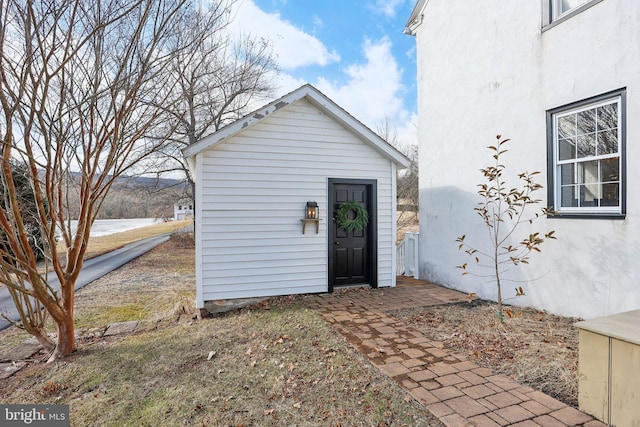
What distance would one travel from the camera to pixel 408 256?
8.41 m

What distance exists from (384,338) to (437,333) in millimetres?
735

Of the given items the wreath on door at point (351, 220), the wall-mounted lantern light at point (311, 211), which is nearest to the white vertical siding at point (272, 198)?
the wall-mounted lantern light at point (311, 211)

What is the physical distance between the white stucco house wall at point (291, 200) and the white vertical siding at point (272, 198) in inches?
0.7

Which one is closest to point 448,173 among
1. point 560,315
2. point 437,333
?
point 560,315

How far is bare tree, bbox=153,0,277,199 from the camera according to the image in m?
4.23

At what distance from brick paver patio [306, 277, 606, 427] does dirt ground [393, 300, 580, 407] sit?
0.16 m

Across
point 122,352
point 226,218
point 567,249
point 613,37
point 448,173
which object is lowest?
point 122,352

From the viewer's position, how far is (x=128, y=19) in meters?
3.90

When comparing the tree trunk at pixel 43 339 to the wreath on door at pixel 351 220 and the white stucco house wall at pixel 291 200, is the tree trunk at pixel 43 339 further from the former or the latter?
the wreath on door at pixel 351 220

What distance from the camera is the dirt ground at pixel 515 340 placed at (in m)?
3.06

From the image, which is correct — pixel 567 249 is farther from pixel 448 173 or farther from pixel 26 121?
pixel 26 121

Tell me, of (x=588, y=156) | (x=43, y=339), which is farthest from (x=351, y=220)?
(x=43, y=339)

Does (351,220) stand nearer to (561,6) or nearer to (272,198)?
(272,198)

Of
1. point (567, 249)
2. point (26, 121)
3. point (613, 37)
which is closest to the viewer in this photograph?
point (26, 121)
